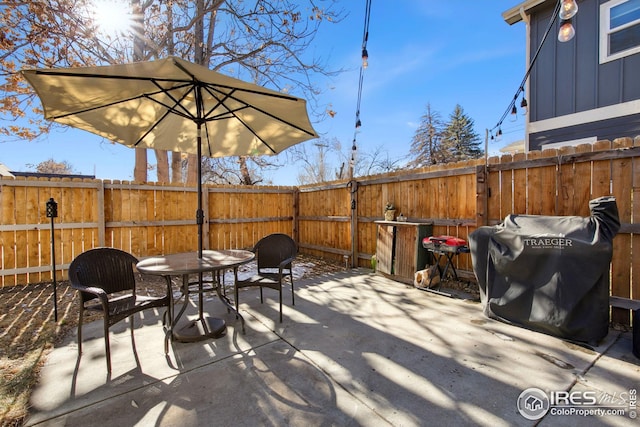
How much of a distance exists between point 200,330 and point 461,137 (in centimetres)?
2151

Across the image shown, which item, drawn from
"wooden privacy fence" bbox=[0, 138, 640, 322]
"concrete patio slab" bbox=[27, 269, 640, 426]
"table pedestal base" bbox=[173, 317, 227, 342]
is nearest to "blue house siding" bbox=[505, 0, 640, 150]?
"wooden privacy fence" bbox=[0, 138, 640, 322]

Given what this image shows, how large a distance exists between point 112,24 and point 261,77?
11.8 feet

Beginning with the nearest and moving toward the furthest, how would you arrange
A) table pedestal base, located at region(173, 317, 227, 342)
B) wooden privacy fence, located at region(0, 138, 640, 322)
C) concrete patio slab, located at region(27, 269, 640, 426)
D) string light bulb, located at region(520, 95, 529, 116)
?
concrete patio slab, located at region(27, 269, 640, 426) → table pedestal base, located at region(173, 317, 227, 342) → wooden privacy fence, located at region(0, 138, 640, 322) → string light bulb, located at region(520, 95, 529, 116)

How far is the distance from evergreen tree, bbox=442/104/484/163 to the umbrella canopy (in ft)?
60.4

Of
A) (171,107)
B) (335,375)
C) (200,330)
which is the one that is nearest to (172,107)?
(171,107)

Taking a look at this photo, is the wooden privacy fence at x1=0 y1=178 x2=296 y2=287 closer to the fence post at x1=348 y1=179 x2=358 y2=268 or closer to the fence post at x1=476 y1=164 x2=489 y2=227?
the fence post at x1=348 y1=179 x2=358 y2=268

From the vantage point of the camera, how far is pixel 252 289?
14.0 ft

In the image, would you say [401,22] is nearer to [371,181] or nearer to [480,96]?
[371,181]

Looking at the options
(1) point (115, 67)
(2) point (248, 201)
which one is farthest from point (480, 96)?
(1) point (115, 67)

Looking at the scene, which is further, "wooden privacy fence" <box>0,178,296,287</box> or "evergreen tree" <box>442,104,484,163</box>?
"evergreen tree" <box>442,104,484,163</box>

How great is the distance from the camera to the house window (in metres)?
4.43

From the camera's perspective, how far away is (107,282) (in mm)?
2535

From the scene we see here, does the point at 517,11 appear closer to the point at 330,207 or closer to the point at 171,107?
the point at 330,207

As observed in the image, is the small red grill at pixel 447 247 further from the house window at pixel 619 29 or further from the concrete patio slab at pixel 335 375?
the house window at pixel 619 29
